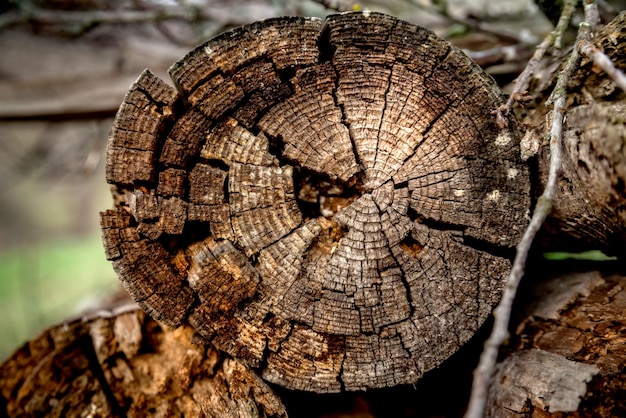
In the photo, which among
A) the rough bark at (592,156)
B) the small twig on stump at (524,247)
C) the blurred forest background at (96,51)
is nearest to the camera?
the small twig on stump at (524,247)

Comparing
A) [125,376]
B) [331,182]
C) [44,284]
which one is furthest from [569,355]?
[44,284]

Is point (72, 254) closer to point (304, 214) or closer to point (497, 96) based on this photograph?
point (304, 214)

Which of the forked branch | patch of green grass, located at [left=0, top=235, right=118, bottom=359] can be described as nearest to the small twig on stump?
the forked branch

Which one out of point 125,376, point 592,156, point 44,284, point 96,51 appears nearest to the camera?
point 592,156

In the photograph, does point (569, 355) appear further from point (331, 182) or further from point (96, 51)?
point (96, 51)

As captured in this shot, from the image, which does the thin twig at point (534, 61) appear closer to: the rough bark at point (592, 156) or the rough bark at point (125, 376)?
the rough bark at point (592, 156)

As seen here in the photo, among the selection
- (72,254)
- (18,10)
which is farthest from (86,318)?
(72,254)

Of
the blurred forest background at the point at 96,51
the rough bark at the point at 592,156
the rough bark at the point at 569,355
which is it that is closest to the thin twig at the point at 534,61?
the rough bark at the point at 592,156
